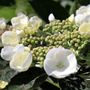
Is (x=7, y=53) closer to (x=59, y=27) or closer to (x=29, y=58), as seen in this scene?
(x=29, y=58)

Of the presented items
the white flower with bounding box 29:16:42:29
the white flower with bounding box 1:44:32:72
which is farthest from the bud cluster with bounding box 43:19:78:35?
the white flower with bounding box 1:44:32:72

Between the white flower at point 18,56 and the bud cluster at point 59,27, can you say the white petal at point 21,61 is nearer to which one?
the white flower at point 18,56

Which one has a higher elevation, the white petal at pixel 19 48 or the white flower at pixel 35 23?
the white flower at pixel 35 23

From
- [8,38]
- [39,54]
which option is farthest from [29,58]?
[8,38]

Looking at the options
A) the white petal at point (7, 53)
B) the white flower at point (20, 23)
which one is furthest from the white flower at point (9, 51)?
the white flower at point (20, 23)

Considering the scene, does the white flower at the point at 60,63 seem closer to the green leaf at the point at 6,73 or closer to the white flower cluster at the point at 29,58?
the white flower cluster at the point at 29,58

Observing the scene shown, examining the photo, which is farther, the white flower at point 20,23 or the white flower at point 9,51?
the white flower at point 20,23

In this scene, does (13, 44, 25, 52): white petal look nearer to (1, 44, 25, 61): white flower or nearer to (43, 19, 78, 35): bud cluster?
(1, 44, 25, 61): white flower

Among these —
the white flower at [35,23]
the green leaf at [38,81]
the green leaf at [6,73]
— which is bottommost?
the green leaf at [38,81]
